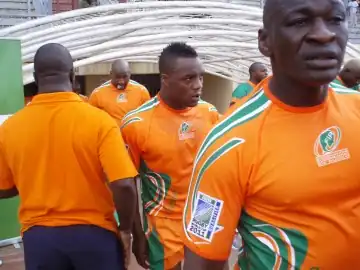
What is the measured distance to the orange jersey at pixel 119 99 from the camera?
27.6 feet

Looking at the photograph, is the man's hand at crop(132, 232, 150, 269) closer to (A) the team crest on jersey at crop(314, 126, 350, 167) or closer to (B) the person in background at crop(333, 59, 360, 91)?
(A) the team crest on jersey at crop(314, 126, 350, 167)

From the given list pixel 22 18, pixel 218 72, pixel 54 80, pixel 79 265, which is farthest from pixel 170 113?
pixel 22 18

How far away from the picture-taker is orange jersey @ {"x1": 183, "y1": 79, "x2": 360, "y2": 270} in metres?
1.71

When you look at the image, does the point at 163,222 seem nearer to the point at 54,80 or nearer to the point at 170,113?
the point at 170,113

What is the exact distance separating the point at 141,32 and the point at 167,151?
22.8ft

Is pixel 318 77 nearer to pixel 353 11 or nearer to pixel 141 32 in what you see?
pixel 141 32

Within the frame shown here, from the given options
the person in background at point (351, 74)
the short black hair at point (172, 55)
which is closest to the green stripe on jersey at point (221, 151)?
the short black hair at point (172, 55)

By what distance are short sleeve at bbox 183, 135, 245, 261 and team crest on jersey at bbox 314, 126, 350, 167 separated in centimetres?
25

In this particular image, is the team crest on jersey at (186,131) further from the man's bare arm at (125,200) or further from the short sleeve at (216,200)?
the short sleeve at (216,200)

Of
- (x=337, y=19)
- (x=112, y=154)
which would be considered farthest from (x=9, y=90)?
(x=337, y=19)

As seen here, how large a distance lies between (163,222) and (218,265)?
1.95 metres

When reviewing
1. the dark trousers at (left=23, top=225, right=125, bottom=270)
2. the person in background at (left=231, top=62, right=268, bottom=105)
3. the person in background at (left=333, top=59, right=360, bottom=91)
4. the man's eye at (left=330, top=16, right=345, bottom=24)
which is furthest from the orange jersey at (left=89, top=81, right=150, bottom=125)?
the man's eye at (left=330, top=16, right=345, bottom=24)

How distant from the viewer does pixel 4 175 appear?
3.14 meters

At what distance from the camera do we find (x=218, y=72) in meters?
13.8
